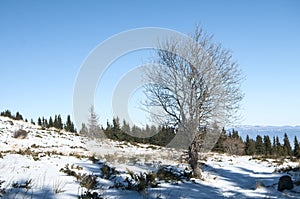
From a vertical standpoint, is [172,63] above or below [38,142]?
above

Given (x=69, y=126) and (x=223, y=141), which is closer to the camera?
(x=223, y=141)

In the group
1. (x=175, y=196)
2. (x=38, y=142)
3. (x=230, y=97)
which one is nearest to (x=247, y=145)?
(x=38, y=142)

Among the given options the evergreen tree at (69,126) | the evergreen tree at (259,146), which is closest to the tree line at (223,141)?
the evergreen tree at (259,146)

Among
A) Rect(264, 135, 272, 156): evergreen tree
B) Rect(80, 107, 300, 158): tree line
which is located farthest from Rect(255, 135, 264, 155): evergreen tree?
Rect(264, 135, 272, 156): evergreen tree

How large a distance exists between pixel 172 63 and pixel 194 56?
3.31ft

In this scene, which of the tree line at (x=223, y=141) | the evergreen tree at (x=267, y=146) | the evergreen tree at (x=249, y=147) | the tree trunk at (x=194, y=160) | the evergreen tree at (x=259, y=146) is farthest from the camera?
the evergreen tree at (x=259, y=146)

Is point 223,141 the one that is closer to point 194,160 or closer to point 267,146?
point 267,146

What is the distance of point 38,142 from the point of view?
24094mm

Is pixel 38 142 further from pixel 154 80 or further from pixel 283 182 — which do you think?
pixel 283 182

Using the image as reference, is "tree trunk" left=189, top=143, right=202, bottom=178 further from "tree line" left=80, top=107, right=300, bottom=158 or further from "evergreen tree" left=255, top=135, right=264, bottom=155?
"evergreen tree" left=255, top=135, right=264, bottom=155

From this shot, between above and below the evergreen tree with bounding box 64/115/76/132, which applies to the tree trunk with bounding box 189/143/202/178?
below

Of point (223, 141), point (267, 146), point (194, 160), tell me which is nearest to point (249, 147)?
point (267, 146)

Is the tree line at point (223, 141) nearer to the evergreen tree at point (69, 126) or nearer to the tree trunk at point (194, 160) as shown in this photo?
the tree trunk at point (194, 160)

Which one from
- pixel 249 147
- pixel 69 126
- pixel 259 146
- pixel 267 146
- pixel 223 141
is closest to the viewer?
pixel 223 141
